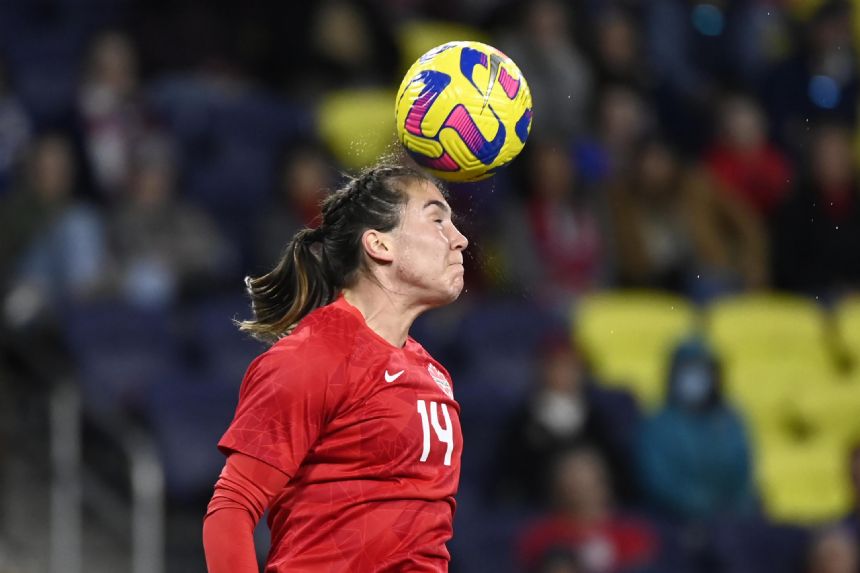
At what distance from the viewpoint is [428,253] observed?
11.2 ft

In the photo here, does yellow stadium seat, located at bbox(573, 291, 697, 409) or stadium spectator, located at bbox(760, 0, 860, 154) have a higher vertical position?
stadium spectator, located at bbox(760, 0, 860, 154)

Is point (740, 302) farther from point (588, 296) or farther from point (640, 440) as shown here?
point (640, 440)

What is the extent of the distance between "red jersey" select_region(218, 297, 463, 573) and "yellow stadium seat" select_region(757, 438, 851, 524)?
15.9ft

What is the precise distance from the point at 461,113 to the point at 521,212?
16.0 feet

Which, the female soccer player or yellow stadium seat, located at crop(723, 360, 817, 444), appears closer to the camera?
the female soccer player

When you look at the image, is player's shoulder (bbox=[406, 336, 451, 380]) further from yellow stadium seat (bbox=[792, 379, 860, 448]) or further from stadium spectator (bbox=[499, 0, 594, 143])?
stadium spectator (bbox=[499, 0, 594, 143])

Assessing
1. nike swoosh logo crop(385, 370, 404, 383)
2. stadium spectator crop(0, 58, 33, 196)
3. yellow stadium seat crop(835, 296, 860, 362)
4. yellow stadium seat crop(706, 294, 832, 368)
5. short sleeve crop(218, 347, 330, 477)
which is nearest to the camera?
short sleeve crop(218, 347, 330, 477)

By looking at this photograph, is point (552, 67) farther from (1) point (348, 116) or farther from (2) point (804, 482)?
(2) point (804, 482)

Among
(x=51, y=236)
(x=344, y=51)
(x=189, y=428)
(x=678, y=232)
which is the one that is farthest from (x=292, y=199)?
(x=678, y=232)

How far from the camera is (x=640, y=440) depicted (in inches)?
289

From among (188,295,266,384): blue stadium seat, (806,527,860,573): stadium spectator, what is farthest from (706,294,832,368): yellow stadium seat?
(188,295,266,384): blue stadium seat

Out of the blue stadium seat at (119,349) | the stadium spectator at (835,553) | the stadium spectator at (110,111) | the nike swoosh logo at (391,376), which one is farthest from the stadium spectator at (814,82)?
the nike swoosh logo at (391,376)

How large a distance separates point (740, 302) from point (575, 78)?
167 centimetres

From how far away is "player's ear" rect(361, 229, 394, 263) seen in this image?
11.2 ft
